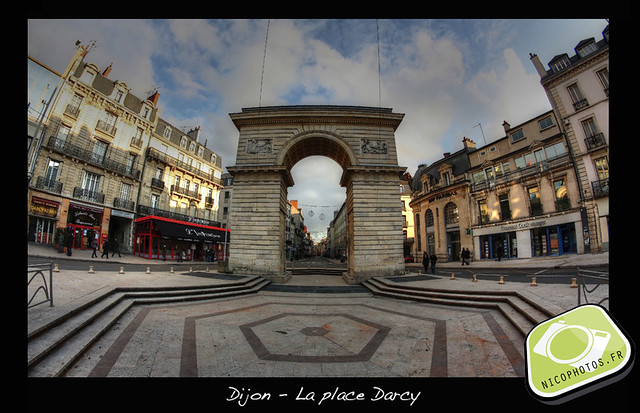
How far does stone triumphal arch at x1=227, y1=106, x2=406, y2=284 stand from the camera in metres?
14.9

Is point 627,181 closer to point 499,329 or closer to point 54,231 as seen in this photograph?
point 499,329

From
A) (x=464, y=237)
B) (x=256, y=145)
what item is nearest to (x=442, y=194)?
(x=464, y=237)

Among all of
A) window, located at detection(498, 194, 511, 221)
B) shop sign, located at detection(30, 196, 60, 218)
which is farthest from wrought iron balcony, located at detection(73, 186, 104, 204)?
window, located at detection(498, 194, 511, 221)

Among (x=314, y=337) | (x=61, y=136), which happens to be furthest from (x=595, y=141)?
(x=61, y=136)

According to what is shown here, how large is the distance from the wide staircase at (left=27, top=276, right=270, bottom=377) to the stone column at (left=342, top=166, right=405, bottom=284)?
29.1 feet

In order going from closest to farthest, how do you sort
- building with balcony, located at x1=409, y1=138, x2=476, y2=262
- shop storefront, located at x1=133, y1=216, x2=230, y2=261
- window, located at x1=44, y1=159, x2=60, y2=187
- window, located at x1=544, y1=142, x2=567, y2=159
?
window, located at x1=44, y1=159, x2=60, y2=187
window, located at x1=544, y1=142, x2=567, y2=159
shop storefront, located at x1=133, y1=216, x2=230, y2=261
building with balcony, located at x1=409, y1=138, x2=476, y2=262

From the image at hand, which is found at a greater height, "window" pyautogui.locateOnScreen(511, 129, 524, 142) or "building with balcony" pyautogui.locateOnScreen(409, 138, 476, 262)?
"window" pyautogui.locateOnScreen(511, 129, 524, 142)

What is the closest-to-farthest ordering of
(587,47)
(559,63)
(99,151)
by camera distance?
(587,47) → (559,63) → (99,151)

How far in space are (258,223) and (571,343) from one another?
14796 millimetres

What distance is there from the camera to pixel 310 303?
29.0 feet

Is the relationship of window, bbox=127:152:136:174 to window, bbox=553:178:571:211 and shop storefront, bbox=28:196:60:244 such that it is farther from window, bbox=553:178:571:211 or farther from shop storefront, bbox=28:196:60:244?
Result: window, bbox=553:178:571:211

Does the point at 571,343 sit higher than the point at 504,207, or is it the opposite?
the point at 504,207

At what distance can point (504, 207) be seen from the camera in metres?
23.0

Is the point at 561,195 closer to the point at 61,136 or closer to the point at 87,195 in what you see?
the point at 87,195
